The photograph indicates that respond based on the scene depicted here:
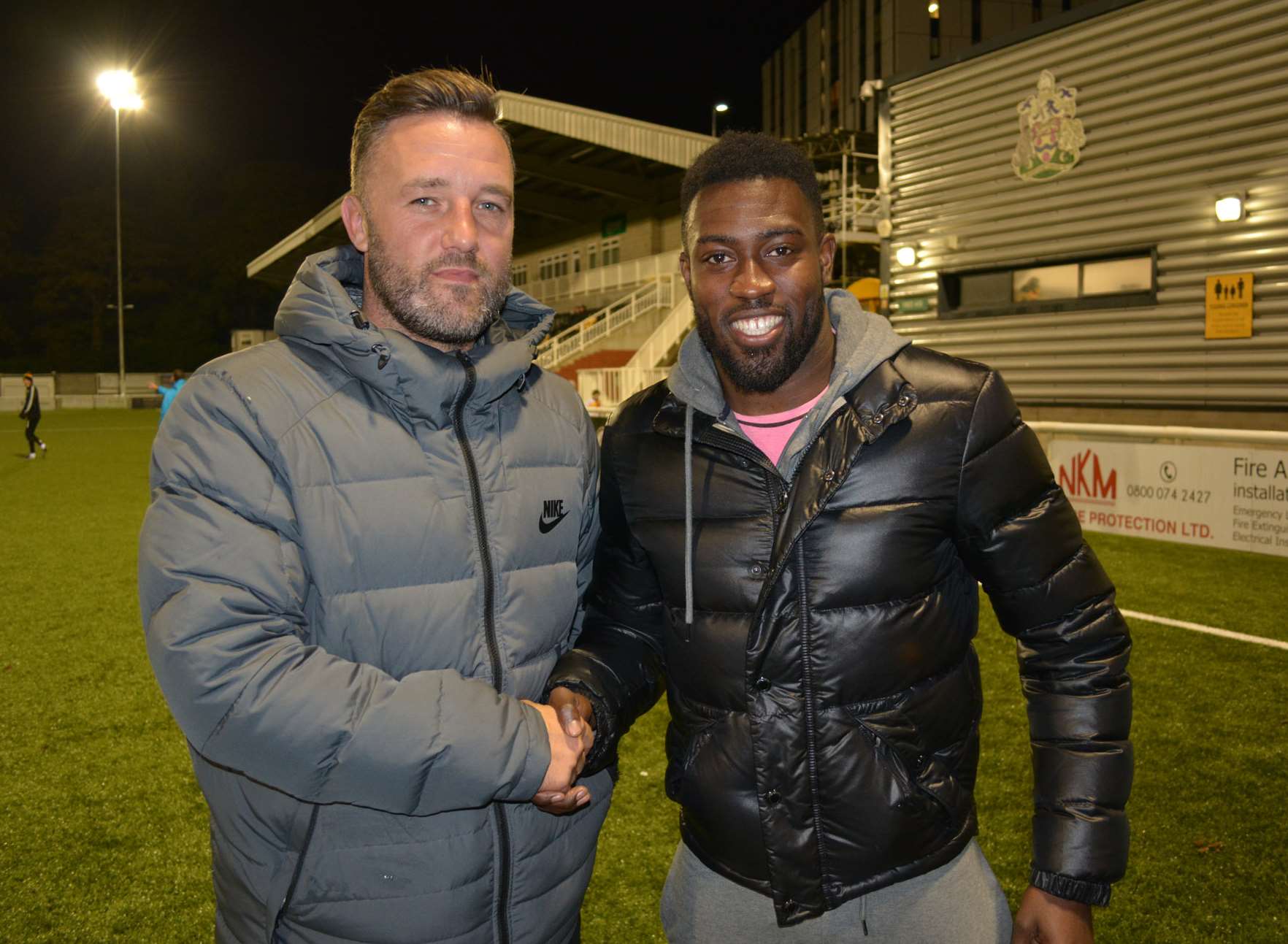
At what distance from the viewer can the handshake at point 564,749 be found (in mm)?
1836

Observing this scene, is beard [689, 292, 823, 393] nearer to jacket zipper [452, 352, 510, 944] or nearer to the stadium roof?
jacket zipper [452, 352, 510, 944]

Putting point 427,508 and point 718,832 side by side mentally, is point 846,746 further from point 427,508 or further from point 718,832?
point 427,508

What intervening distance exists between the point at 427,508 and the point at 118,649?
20.8ft

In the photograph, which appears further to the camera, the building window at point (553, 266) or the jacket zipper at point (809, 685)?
the building window at point (553, 266)

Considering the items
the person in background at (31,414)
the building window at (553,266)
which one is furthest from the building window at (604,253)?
the person in background at (31,414)

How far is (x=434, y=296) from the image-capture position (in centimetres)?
212

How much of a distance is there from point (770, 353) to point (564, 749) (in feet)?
3.30

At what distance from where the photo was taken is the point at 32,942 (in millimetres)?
3408

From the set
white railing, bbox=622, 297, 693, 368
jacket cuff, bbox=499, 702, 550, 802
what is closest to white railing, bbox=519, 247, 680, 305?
white railing, bbox=622, 297, 693, 368

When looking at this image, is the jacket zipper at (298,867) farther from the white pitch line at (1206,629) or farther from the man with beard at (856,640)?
the white pitch line at (1206,629)

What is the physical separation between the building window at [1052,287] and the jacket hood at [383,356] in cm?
1215

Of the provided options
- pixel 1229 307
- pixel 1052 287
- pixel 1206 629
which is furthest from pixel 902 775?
pixel 1052 287

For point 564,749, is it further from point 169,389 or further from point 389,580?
point 169,389

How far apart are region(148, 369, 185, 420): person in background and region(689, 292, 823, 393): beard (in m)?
1.19
